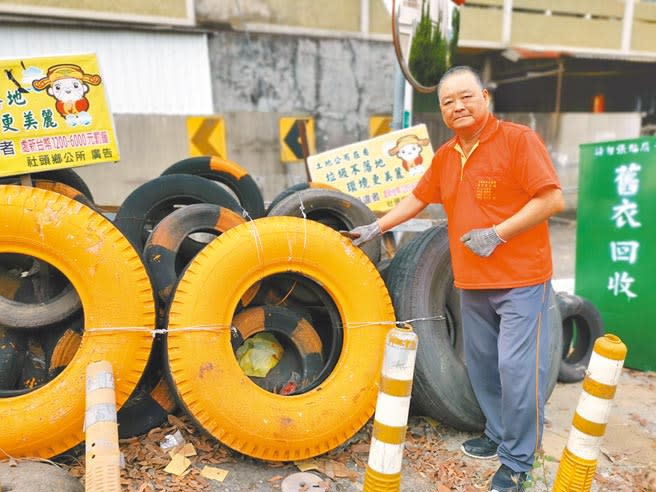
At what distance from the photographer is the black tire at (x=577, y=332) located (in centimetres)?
388

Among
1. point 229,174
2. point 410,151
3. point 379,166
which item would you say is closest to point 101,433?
point 229,174

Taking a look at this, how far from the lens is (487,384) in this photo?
2.70 meters

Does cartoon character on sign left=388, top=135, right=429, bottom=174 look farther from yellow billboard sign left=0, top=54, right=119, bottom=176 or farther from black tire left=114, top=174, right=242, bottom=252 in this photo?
yellow billboard sign left=0, top=54, right=119, bottom=176

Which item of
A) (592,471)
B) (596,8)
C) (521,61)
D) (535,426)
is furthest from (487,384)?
(596,8)

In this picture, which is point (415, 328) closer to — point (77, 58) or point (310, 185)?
point (310, 185)

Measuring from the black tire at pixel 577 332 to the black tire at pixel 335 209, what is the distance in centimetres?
174

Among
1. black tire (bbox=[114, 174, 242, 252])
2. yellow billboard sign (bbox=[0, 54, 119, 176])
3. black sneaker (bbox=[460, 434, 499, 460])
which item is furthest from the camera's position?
black tire (bbox=[114, 174, 242, 252])

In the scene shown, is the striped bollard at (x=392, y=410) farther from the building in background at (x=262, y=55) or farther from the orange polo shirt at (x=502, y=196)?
the building in background at (x=262, y=55)

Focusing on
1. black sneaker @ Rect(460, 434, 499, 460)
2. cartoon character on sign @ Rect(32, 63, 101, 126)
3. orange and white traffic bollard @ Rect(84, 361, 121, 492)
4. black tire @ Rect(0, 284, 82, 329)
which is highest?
cartoon character on sign @ Rect(32, 63, 101, 126)

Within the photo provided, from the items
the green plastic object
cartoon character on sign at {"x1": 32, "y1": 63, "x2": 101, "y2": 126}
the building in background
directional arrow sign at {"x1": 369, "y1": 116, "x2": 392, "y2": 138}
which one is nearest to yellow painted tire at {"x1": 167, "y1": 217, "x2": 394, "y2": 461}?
the green plastic object

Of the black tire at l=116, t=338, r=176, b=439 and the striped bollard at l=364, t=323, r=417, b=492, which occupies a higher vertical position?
the striped bollard at l=364, t=323, r=417, b=492

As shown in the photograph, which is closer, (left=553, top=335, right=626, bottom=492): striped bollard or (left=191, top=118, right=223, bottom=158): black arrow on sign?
(left=553, top=335, right=626, bottom=492): striped bollard

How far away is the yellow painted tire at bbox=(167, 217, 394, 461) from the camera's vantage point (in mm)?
2406

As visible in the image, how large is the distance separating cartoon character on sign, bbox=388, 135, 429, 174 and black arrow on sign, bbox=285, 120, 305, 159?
464 centimetres
